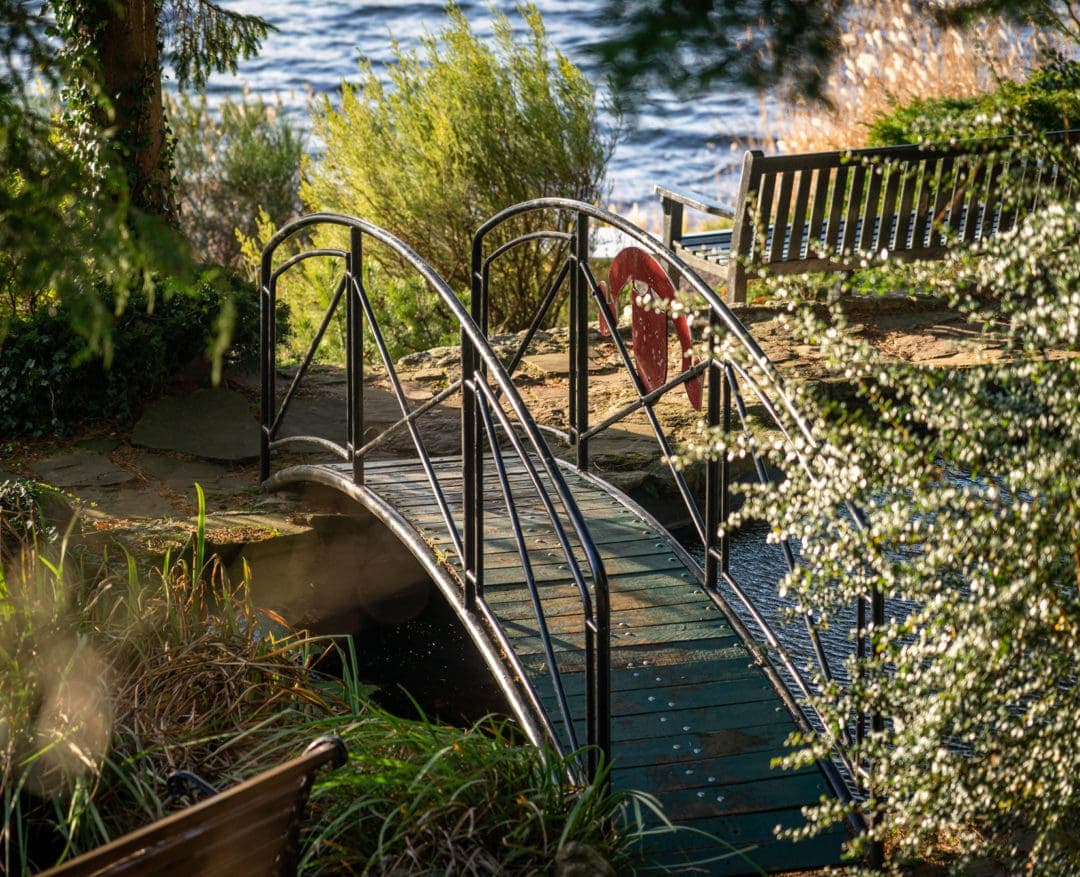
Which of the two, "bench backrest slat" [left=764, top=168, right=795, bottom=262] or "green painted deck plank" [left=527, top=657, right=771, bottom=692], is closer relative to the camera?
"green painted deck plank" [left=527, top=657, right=771, bottom=692]

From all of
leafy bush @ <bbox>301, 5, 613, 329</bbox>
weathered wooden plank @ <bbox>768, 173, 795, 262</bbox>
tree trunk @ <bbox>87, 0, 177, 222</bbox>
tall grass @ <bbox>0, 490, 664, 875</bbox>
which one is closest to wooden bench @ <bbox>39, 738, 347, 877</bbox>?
tall grass @ <bbox>0, 490, 664, 875</bbox>

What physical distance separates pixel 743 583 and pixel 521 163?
185 inches

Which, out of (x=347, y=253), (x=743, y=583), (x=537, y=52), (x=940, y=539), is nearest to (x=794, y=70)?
(x=940, y=539)

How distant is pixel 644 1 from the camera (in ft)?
4.69

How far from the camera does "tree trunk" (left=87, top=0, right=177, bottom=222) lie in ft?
20.9

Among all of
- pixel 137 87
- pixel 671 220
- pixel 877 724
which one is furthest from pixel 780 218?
pixel 877 724

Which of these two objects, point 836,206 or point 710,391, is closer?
point 710,391

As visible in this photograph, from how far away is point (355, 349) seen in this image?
4.74 meters

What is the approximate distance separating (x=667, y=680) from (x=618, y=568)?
0.68m

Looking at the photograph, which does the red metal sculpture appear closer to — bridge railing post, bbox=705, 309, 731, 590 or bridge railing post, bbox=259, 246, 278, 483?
bridge railing post, bbox=705, 309, 731, 590

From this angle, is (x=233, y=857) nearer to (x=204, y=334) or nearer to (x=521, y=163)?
(x=204, y=334)

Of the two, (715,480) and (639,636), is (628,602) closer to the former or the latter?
(639,636)

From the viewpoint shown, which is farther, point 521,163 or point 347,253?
point 521,163

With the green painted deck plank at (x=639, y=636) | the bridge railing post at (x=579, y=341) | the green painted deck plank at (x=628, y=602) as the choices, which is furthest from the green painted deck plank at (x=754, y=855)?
the bridge railing post at (x=579, y=341)
